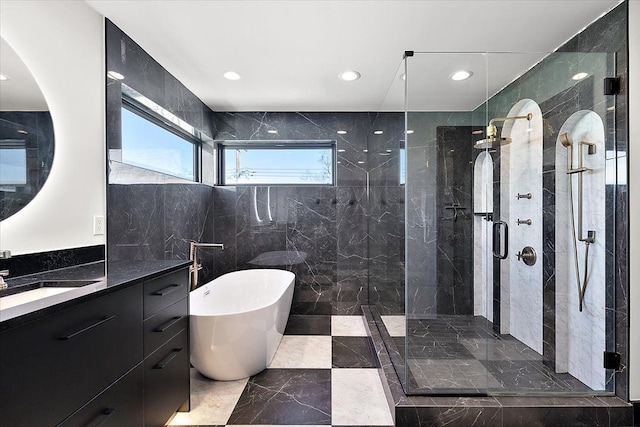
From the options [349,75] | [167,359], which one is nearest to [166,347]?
[167,359]

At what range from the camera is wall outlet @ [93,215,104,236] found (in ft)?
5.70


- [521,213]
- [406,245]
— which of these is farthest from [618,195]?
[406,245]

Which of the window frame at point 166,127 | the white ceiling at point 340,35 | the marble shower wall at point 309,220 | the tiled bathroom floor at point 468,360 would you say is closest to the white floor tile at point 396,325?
the tiled bathroom floor at point 468,360

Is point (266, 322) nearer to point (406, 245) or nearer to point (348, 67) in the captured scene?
point (406, 245)

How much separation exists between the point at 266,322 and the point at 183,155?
1915 mm

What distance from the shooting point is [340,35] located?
1950mm

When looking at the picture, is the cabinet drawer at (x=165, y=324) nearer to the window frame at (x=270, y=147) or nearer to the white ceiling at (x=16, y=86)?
the white ceiling at (x=16, y=86)

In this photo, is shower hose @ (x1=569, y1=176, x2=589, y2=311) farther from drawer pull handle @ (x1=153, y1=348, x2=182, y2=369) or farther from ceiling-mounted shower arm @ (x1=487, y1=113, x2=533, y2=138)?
drawer pull handle @ (x1=153, y1=348, x2=182, y2=369)

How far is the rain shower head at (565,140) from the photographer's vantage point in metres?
1.98

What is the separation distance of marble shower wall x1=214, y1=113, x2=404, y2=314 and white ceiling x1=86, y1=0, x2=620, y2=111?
Result: 749 mm

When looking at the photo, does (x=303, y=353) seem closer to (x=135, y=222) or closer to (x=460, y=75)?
(x=135, y=222)

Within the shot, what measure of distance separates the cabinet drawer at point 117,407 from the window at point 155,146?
56.9 inches

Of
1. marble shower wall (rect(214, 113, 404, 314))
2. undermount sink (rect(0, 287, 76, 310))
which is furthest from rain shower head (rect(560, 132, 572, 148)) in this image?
undermount sink (rect(0, 287, 76, 310))

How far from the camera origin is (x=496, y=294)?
7.79 feet
